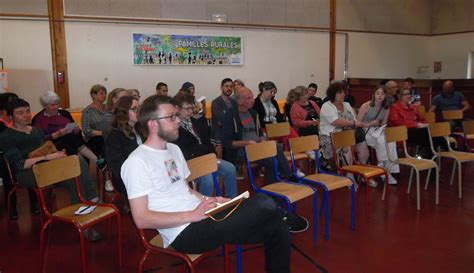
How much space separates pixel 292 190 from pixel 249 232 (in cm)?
109

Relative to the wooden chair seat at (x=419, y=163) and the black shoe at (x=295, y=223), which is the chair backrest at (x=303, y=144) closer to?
the black shoe at (x=295, y=223)

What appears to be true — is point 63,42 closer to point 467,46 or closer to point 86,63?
point 86,63

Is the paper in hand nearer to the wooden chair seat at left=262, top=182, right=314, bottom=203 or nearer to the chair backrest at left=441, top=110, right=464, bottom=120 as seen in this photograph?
the wooden chair seat at left=262, top=182, right=314, bottom=203

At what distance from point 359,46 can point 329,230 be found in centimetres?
816

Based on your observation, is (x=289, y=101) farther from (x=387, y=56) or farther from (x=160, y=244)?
(x=387, y=56)

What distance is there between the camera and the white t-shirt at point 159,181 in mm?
2004

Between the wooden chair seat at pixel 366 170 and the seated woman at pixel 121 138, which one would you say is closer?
the seated woman at pixel 121 138

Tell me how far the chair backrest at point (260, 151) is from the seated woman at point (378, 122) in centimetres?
200

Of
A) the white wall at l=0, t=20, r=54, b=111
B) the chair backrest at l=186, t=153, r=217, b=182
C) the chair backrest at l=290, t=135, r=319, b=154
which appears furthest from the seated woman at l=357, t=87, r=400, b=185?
the white wall at l=0, t=20, r=54, b=111

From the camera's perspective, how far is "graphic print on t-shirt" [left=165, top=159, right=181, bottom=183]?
2195 mm

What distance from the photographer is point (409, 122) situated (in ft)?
17.2

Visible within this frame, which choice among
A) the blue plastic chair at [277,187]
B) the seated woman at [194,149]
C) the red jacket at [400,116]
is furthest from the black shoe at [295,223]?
the red jacket at [400,116]

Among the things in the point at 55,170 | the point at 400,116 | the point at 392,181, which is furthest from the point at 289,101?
the point at 55,170

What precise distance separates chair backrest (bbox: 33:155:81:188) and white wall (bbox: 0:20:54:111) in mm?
5016
